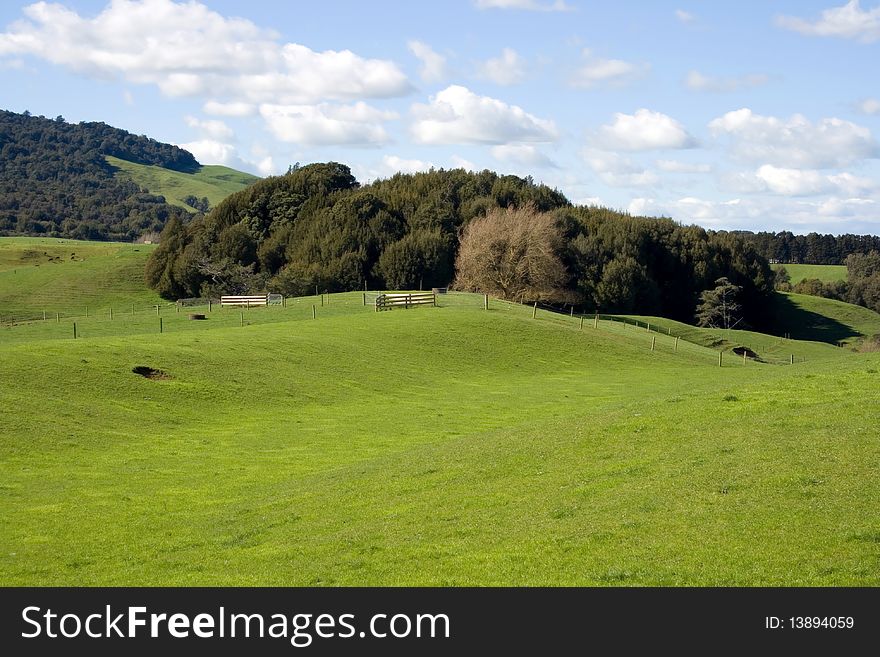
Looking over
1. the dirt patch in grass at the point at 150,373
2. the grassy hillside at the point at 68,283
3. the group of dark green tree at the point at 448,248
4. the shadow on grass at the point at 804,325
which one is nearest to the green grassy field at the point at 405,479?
the dirt patch in grass at the point at 150,373

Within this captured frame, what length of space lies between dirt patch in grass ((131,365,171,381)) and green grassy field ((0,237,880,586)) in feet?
1.59

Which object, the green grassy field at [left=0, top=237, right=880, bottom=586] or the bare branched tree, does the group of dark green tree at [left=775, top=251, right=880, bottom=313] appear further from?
the green grassy field at [left=0, top=237, right=880, bottom=586]

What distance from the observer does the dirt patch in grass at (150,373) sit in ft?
129

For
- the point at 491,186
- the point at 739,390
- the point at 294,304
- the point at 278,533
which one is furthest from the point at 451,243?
the point at 278,533

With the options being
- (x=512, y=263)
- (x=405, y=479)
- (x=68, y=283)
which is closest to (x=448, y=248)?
(x=512, y=263)

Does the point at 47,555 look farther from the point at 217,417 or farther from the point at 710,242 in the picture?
the point at 710,242

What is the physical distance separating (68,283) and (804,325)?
101889mm

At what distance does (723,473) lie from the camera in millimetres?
17203
